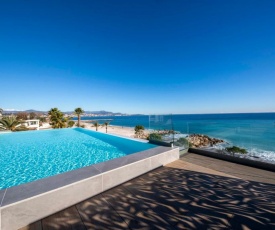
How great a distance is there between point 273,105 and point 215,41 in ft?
70.6

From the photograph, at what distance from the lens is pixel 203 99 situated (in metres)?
30.8

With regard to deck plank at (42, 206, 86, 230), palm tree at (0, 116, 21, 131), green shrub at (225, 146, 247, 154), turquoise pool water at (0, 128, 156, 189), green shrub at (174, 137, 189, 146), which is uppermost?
palm tree at (0, 116, 21, 131)

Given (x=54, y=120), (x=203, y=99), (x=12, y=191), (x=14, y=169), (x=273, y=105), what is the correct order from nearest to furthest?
(x=12, y=191)
(x=14, y=169)
(x=54, y=120)
(x=273, y=105)
(x=203, y=99)

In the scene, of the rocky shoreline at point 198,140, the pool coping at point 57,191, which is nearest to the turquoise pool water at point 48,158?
the rocky shoreline at point 198,140

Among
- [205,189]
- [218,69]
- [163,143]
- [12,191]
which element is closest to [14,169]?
[12,191]

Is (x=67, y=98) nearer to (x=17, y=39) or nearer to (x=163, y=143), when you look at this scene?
(x=17, y=39)

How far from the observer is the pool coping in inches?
69.6

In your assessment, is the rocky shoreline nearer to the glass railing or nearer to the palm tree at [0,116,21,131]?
the glass railing

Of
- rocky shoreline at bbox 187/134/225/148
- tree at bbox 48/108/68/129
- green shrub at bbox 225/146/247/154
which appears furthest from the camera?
tree at bbox 48/108/68/129

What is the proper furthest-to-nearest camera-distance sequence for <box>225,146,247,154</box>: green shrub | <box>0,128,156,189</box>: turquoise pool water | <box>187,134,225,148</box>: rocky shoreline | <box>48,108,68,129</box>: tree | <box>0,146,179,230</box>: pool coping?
<box>48,108,68,129</box>: tree → <box>187,134,225,148</box>: rocky shoreline → <box>225,146,247,154</box>: green shrub → <box>0,128,156,189</box>: turquoise pool water → <box>0,146,179,230</box>: pool coping

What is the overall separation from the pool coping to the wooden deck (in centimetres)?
12

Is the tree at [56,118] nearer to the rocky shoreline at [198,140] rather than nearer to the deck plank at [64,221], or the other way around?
the rocky shoreline at [198,140]

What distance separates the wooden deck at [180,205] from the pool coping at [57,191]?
0.12m

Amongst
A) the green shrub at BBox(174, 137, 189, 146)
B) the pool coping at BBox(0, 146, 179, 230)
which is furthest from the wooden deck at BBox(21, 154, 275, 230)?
the green shrub at BBox(174, 137, 189, 146)
